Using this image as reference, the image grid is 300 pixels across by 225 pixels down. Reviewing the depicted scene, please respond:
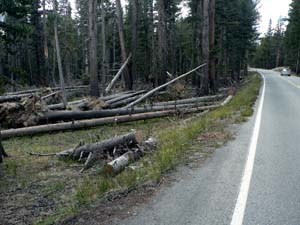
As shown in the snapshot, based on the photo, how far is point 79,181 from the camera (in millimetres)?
7125

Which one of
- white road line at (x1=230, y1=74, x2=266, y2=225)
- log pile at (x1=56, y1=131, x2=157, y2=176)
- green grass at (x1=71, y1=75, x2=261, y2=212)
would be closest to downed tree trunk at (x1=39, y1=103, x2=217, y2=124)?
green grass at (x1=71, y1=75, x2=261, y2=212)

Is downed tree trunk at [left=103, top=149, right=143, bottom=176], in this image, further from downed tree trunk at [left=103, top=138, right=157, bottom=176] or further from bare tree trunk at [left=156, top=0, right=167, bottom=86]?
bare tree trunk at [left=156, top=0, right=167, bottom=86]

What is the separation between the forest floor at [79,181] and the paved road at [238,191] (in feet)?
1.38

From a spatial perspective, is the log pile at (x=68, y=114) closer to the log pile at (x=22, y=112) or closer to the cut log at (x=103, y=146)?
the log pile at (x=22, y=112)

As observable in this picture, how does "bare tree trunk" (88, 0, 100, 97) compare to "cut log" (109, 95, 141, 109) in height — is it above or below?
above

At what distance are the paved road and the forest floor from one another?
0.42m

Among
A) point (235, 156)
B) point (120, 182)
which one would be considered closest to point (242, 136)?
point (235, 156)

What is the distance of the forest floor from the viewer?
531 centimetres

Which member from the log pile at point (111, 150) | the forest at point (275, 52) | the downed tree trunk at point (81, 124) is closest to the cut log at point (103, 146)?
the log pile at point (111, 150)

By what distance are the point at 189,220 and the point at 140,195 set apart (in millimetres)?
1225

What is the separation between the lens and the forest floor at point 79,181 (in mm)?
5312

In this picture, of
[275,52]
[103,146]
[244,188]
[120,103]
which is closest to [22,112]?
[120,103]

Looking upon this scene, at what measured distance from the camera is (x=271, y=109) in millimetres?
16219

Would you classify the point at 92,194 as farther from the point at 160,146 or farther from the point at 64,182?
the point at 160,146
